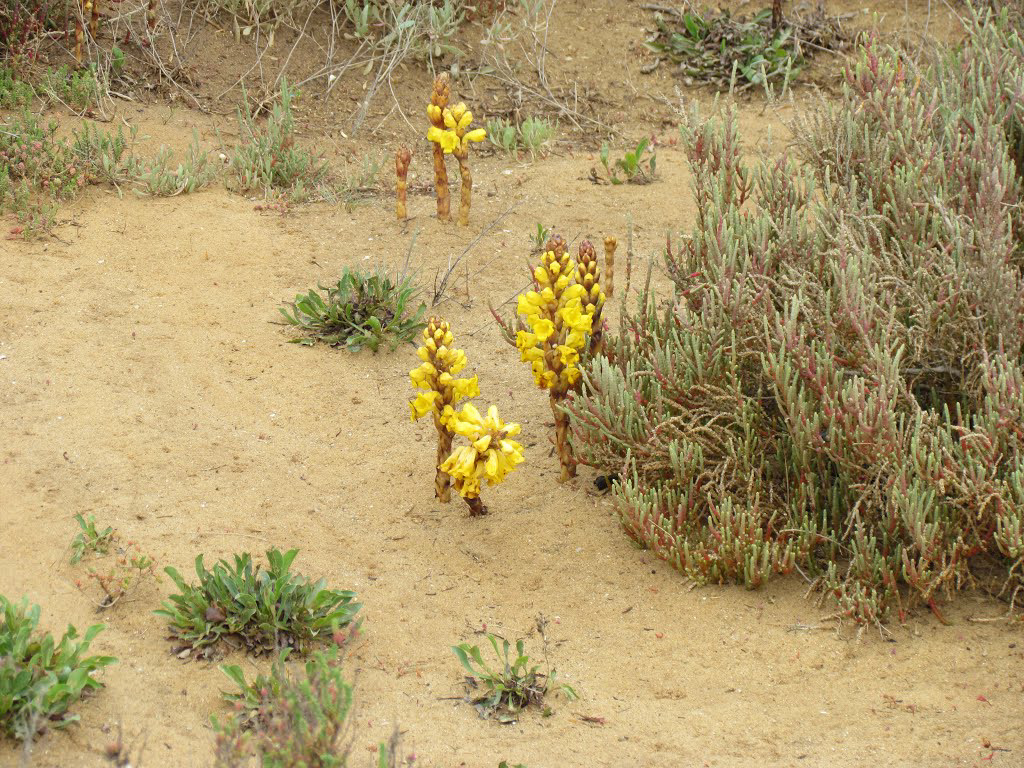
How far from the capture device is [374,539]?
4004 millimetres

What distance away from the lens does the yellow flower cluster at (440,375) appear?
12.9 ft

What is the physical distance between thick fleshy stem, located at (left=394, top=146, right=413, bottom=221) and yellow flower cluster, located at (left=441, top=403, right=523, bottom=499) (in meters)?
2.17

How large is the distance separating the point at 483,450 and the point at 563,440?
0.52 metres

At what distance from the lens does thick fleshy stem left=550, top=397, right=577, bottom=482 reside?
4215 millimetres

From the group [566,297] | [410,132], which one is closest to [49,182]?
[410,132]

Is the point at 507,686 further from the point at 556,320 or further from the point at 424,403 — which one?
the point at 556,320

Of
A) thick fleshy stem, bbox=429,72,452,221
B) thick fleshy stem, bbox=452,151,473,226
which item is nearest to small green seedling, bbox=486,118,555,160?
thick fleshy stem, bbox=429,72,452,221

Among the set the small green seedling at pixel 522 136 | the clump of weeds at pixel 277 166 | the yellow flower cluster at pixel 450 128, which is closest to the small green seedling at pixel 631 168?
the small green seedling at pixel 522 136

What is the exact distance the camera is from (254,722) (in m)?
3.00

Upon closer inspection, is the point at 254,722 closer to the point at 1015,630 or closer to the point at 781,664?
the point at 781,664

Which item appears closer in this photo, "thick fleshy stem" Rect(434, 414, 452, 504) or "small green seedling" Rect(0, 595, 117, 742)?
"small green seedling" Rect(0, 595, 117, 742)

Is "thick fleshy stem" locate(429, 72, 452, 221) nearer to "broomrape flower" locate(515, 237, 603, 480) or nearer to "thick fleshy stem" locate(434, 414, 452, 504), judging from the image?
"broomrape flower" locate(515, 237, 603, 480)

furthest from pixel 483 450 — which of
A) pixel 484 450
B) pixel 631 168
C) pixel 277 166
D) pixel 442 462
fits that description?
pixel 631 168

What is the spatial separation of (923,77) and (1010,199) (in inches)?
31.4
